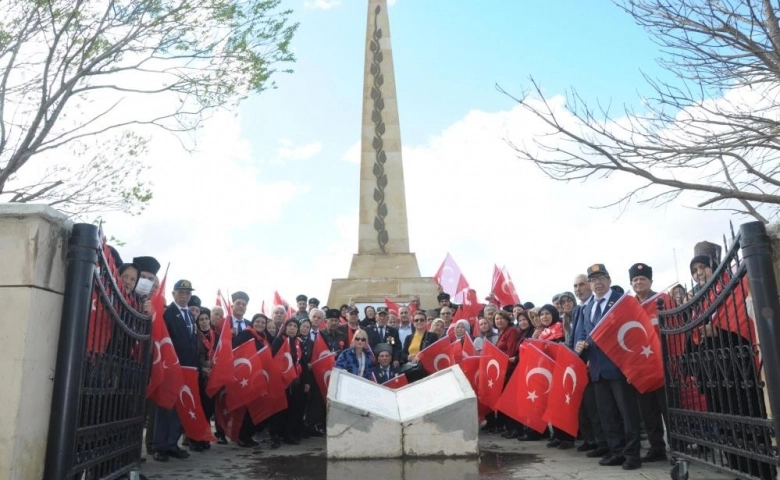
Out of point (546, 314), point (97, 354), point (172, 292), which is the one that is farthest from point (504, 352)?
point (97, 354)

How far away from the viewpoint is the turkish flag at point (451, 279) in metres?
14.7

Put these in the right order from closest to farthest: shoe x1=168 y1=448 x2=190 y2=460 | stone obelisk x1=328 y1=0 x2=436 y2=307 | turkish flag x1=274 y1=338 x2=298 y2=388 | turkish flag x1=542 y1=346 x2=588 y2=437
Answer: turkish flag x1=542 y1=346 x2=588 y2=437, shoe x1=168 y1=448 x2=190 y2=460, turkish flag x1=274 y1=338 x2=298 y2=388, stone obelisk x1=328 y1=0 x2=436 y2=307

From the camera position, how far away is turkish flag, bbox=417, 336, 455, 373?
8867mm

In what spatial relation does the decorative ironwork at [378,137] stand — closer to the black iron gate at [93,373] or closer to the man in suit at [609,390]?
the man in suit at [609,390]

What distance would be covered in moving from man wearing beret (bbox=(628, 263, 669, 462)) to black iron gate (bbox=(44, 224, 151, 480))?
15.0ft

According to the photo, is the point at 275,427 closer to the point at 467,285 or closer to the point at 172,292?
the point at 172,292

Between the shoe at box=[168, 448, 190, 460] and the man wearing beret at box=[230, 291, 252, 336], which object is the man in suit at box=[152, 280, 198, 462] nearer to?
the shoe at box=[168, 448, 190, 460]

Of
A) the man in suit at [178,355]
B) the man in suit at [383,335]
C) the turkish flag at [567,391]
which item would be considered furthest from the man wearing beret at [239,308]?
the turkish flag at [567,391]

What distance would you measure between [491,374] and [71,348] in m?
5.56

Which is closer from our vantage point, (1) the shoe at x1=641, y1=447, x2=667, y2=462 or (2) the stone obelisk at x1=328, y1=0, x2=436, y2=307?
(1) the shoe at x1=641, y1=447, x2=667, y2=462

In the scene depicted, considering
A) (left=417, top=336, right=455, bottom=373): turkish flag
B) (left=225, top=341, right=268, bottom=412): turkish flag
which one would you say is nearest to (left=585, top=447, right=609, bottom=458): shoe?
(left=417, top=336, right=455, bottom=373): turkish flag

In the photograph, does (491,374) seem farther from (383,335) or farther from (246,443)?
(246,443)

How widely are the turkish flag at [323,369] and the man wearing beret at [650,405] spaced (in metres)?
4.06

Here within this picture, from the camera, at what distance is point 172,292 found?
6.89m
